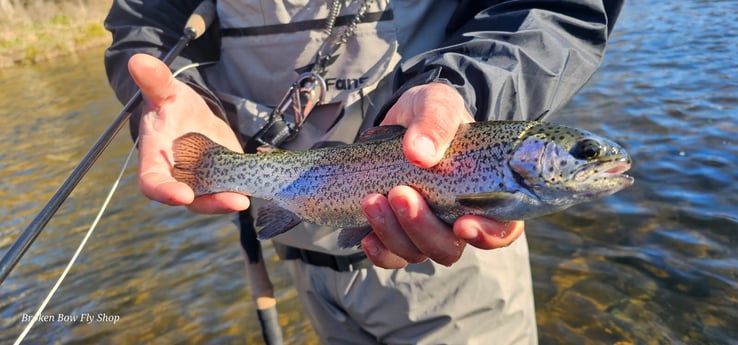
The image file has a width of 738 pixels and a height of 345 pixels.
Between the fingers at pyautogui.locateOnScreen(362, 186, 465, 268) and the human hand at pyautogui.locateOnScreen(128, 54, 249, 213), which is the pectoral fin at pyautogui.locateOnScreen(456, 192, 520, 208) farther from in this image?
the human hand at pyautogui.locateOnScreen(128, 54, 249, 213)

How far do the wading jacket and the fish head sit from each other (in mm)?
A: 403

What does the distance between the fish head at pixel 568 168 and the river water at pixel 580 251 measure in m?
3.03

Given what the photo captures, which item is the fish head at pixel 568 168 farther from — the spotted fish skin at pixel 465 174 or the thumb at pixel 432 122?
the thumb at pixel 432 122

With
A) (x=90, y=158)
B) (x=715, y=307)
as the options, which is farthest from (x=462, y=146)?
(x=715, y=307)

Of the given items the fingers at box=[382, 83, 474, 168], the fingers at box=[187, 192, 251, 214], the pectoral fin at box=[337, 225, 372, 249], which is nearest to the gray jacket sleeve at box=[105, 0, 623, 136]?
the fingers at box=[382, 83, 474, 168]

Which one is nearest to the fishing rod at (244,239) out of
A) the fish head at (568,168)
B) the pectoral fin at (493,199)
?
the pectoral fin at (493,199)

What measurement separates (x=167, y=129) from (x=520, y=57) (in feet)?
5.80

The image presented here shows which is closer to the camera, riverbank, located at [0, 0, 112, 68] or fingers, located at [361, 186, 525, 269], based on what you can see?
fingers, located at [361, 186, 525, 269]

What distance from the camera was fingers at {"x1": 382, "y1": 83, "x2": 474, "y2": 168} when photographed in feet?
6.46

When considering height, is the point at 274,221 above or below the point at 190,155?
below

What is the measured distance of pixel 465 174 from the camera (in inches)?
85.7

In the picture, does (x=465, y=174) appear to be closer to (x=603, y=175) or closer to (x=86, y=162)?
(x=603, y=175)

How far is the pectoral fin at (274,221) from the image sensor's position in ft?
8.59

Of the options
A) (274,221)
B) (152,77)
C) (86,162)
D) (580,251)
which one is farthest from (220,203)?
(580,251)
